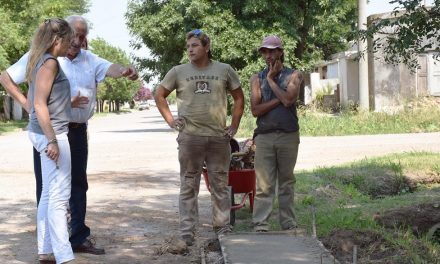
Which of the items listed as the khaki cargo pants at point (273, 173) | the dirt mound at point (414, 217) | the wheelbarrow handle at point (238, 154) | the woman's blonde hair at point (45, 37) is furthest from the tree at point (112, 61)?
the woman's blonde hair at point (45, 37)

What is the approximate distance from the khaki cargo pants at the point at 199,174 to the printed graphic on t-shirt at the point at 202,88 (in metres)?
0.44

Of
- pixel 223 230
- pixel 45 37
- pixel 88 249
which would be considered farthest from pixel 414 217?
pixel 45 37

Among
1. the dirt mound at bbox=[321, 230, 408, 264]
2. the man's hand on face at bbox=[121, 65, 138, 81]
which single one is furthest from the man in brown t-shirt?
the dirt mound at bbox=[321, 230, 408, 264]

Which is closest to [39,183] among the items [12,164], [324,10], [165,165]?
[165,165]

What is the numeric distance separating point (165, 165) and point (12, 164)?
12.5 ft

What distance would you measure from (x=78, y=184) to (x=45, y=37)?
1575 mm

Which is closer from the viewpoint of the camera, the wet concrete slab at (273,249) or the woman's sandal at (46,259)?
the wet concrete slab at (273,249)

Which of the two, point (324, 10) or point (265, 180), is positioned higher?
point (324, 10)

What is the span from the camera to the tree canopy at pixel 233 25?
1006 inches

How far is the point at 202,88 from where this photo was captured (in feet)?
21.3

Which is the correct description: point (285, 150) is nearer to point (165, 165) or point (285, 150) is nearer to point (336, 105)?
point (165, 165)

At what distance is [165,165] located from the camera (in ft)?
48.1

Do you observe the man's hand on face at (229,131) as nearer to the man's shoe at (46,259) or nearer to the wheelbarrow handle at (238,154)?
the wheelbarrow handle at (238,154)

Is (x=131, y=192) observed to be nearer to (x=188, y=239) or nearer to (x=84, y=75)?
(x=188, y=239)
